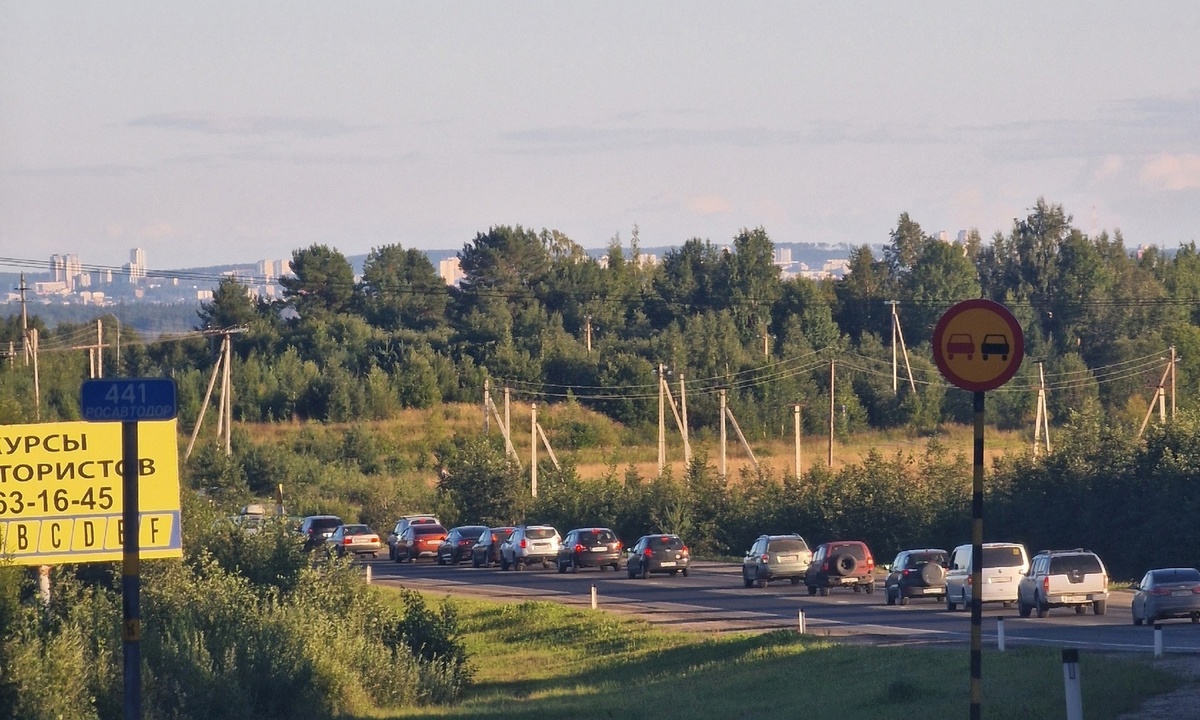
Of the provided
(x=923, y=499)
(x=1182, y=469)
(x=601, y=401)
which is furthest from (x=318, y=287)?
(x=1182, y=469)

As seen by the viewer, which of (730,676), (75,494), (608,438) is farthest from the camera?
(608,438)

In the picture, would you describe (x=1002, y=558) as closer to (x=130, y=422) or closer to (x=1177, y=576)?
(x=1177, y=576)

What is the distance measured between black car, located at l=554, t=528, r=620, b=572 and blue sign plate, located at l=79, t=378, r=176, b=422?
43733 mm

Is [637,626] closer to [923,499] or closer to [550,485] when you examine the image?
[923,499]

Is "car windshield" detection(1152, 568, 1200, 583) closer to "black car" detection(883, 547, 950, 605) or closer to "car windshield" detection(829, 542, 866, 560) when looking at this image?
"black car" detection(883, 547, 950, 605)

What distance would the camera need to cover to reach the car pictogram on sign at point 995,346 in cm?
1084

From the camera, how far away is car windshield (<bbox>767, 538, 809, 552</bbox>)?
46625mm

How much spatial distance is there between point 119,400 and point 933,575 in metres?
29.9

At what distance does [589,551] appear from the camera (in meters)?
54.1

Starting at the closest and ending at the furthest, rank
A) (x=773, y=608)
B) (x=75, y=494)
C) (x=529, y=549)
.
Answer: (x=75, y=494) < (x=773, y=608) < (x=529, y=549)

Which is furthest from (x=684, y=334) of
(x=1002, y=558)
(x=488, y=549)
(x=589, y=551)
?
(x=1002, y=558)

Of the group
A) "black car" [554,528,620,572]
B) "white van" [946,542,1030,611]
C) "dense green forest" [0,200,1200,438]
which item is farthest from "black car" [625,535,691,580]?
"dense green forest" [0,200,1200,438]

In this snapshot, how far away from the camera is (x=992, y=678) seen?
19344 millimetres

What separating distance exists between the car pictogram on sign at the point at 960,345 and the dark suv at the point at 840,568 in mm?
31889
